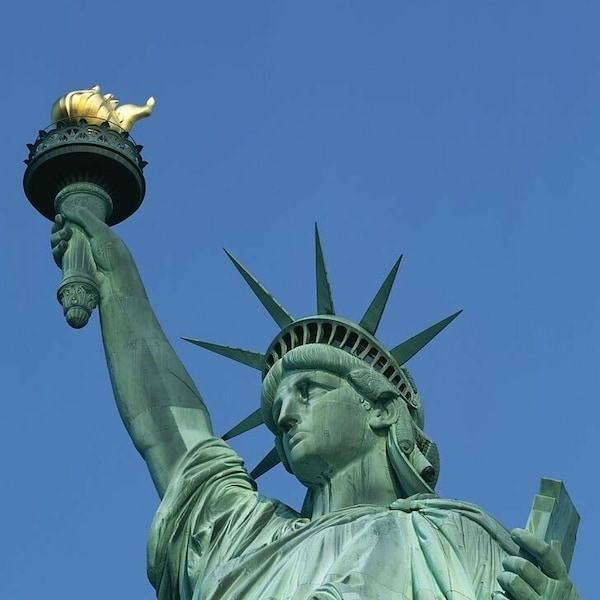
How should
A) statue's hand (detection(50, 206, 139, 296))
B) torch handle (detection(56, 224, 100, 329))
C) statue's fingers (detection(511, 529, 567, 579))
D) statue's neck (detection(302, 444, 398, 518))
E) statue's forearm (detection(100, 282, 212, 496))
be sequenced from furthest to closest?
statue's hand (detection(50, 206, 139, 296)) → torch handle (detection(56, 224, 100, 329)) → statue's forearm (detection(100, 282, 212, 496)) → statue's neck (detection(302, 444, 398, 518)) → statue's fingers (detection(511, 529, 567, 579))

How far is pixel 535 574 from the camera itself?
17500 mm

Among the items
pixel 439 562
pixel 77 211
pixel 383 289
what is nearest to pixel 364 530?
pixel 439 562

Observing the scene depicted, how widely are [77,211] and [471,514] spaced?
15.5 ft

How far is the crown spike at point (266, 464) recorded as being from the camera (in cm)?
2072

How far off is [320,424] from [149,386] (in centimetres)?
180

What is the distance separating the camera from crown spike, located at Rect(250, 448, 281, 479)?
20717mm

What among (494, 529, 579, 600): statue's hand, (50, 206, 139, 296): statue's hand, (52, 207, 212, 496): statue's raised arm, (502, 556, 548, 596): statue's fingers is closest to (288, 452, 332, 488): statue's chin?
(52, 207, 212, 496): statue's raised arm

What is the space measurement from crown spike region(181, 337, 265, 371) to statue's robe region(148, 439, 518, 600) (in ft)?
2.18

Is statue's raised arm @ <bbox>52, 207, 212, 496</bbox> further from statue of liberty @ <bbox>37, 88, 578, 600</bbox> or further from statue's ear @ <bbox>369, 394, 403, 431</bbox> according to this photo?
statue's ear @ <bbox>369, 394, 403, 431</bbox>

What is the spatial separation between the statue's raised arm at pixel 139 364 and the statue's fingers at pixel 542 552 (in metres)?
3.83

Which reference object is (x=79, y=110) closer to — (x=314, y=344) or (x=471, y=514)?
(x=314, y=344)

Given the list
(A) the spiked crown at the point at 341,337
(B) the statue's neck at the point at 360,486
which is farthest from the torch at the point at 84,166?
(B) the statue's neck at the point at 360,486

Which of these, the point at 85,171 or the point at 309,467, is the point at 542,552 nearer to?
the point at 309,467

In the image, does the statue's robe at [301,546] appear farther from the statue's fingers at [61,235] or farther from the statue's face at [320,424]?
the statue's fingers at [61,235]
